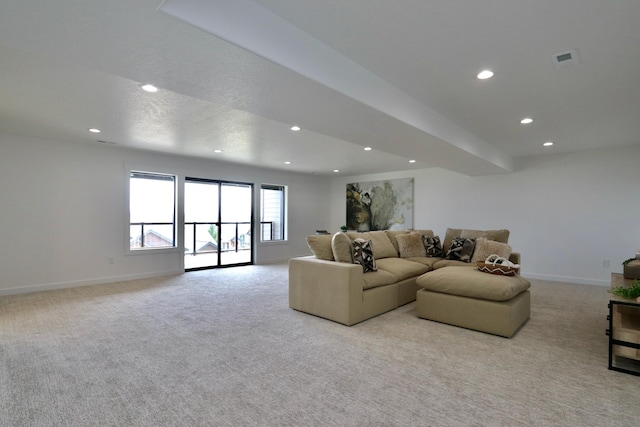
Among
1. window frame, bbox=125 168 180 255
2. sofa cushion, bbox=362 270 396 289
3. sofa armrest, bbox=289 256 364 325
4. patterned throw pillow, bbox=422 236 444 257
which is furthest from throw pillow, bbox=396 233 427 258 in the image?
window frame, bbox=125 168 180 255

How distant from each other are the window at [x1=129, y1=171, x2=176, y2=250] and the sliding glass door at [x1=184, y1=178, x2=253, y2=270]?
13.0 inches

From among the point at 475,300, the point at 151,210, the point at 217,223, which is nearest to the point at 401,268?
the point at 475,300

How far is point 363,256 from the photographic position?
3.85 metres

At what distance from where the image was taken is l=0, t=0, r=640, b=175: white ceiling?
170 centimetres

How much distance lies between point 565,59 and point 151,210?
21.1 feet

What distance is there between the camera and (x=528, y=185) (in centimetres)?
607

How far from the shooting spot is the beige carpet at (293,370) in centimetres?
186

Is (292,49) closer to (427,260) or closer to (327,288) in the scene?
(327,288)

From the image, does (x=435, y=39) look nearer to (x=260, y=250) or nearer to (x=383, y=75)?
(x=383, y=75)

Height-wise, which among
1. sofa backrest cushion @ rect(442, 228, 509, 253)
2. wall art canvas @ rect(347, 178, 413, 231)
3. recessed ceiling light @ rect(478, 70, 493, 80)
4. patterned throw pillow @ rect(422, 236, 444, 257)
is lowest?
patterned throw pillow @ rect(422, 236, 444, 257)

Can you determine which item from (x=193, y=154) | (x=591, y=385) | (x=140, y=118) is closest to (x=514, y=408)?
(x=591, y=385)

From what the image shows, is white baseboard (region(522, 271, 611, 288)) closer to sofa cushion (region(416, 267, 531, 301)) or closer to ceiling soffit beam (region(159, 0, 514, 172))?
sofa cushion (region(416, 267, 531, 301))

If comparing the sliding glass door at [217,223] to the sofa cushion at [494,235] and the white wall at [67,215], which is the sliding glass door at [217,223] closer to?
the white wall at [67,215]

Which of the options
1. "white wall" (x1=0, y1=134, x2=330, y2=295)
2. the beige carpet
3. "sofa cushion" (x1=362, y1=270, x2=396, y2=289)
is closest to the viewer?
the beige carpet
